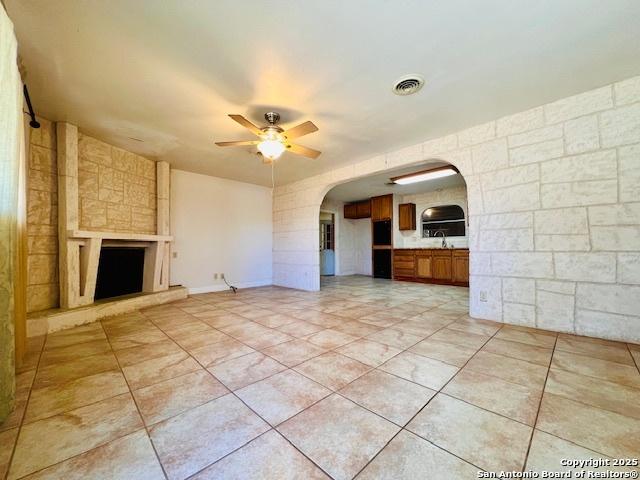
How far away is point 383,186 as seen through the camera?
20.4 feet

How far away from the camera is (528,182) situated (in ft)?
9.11

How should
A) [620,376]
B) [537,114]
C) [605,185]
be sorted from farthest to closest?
1. [537,114]
2. [605,185]
3. [620,376]

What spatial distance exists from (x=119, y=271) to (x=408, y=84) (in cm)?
480

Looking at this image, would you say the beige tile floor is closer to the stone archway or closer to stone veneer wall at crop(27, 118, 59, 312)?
stone veneer wall at crop(27, 118, 59, 312)

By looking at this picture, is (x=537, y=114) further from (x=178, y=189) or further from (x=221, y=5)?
(x=178, y=189)

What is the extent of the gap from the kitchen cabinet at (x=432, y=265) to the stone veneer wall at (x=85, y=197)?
5.98 metres

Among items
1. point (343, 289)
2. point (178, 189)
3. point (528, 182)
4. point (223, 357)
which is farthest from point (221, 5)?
point (343, 289)

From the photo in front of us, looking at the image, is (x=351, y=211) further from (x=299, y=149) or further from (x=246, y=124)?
(x=246, y=124)

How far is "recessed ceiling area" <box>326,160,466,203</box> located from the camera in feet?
17.3

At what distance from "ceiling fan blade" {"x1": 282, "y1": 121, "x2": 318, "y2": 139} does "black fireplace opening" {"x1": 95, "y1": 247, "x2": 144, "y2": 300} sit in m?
→ 3.35

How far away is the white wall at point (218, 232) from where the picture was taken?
4871mm

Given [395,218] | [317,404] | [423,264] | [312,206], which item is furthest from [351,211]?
[317,404]

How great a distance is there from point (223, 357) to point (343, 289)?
365 cm

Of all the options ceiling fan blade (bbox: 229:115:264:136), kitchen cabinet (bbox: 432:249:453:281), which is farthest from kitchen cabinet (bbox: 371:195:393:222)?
ceiling fan blade (bbox: 229:115:264:136)
